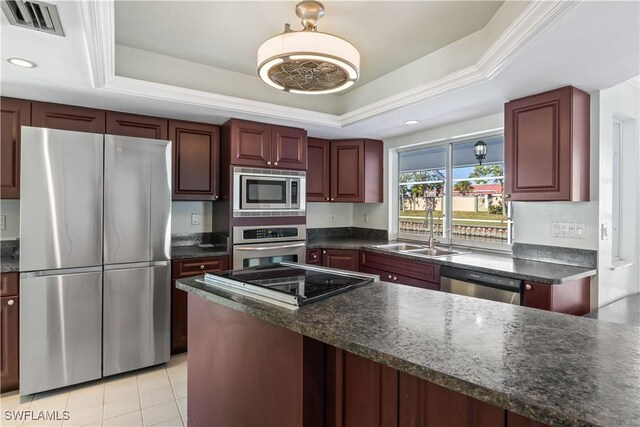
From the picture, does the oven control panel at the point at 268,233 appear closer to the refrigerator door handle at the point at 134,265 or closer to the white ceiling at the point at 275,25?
the refrigerator door handle at the point at 134,265

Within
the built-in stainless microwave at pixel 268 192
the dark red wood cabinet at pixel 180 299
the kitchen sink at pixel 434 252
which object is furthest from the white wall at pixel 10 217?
the kitchen sink at pixel 434 252

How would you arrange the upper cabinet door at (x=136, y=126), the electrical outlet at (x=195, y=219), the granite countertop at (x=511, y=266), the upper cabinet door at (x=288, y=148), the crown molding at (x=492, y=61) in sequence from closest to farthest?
1. the crown molding at (x=492, y=61)
2. the granite countertop at (x=511, y=266)
3. the upper cabinet door at (x=136, y=126)
4. the upper cabinet door at (x=288, y=148)
5. the electrical outlet at (x=195, y=219)

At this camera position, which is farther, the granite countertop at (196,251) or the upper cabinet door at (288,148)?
the upper cabinet door at (288,148)

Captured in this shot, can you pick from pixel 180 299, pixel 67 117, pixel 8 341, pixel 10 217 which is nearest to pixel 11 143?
pixel 67 117

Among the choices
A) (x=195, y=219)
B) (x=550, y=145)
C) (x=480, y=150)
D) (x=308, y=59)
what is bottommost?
(x=195, y=219)

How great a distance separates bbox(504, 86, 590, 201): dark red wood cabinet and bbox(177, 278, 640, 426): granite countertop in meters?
1.43

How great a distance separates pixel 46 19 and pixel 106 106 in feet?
4.42

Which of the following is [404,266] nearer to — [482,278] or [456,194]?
[482,278]

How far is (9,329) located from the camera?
232 cm

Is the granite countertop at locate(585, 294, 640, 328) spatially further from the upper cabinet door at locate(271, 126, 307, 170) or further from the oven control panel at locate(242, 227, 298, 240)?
the upper cabinet door at locate(271, 126, 307, 170)

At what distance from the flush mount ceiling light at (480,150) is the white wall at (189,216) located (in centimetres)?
282

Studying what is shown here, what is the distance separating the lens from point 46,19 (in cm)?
157

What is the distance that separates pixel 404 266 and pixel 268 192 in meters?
1.51

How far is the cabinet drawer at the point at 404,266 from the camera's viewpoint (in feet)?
9.48
